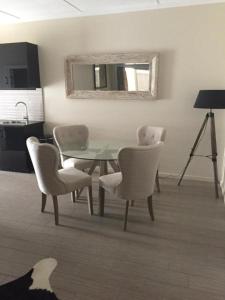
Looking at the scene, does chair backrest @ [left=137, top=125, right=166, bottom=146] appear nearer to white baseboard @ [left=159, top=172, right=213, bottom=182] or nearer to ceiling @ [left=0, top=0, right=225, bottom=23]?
white baseboard @ [left=159, top=172, right=213, bottom=182]

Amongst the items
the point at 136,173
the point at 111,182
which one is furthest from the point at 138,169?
the point at 111,182

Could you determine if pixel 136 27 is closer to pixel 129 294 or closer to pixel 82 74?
pixel 82 74

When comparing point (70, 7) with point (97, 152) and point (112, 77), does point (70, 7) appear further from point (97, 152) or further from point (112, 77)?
point (97, 152)

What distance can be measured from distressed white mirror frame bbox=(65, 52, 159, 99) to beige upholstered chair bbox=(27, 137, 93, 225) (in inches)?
65.9

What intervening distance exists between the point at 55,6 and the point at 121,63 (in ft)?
4.16

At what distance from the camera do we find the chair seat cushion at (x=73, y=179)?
8.65 ft

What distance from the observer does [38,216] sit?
9.21 feet

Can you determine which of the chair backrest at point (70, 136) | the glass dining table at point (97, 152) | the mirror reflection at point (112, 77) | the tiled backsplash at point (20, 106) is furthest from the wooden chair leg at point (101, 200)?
the tiled backsplash at point (20, 106)

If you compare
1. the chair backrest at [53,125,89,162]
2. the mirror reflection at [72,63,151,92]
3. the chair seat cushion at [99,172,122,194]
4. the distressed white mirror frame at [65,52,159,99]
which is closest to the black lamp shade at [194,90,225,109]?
the distressed white mirror frame at [65,52,159,99]

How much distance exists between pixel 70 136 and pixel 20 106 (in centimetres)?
164

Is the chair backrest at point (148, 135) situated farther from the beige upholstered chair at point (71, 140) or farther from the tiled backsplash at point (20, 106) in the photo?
the tiled backsplash at point (20, 106)

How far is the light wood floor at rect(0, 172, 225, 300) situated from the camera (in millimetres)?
1815

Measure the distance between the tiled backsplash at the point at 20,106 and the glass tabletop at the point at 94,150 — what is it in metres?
1.45

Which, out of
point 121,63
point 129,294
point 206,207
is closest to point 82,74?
point 121,63
